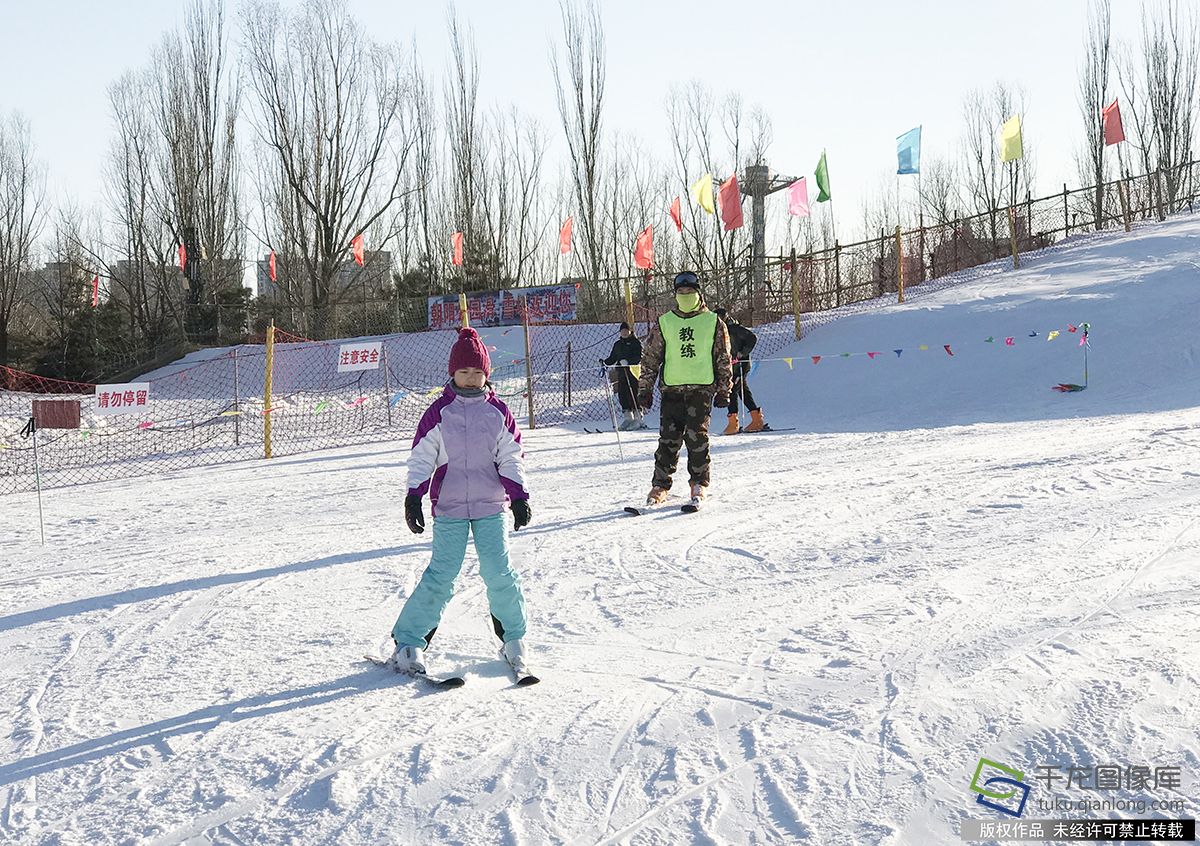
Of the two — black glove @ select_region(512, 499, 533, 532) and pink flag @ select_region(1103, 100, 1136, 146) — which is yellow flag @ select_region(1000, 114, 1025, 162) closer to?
pink flag @ select_region(1103, 100, 1136, 146)

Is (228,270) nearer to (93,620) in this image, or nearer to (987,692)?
(93,620)

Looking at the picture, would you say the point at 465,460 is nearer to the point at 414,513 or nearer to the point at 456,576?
the point at 414,513

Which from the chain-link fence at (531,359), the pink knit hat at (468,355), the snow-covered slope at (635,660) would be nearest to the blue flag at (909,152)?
the chain-link fence at (531,359)

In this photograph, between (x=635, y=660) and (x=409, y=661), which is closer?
(x=409, y=661)

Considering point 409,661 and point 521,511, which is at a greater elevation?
Result: point 521,511

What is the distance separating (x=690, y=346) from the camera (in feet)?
23.4

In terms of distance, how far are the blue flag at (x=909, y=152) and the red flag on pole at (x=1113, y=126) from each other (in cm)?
425

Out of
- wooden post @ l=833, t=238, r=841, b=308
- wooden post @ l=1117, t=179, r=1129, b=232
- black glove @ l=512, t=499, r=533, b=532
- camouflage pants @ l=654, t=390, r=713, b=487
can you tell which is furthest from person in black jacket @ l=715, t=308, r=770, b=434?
wooden post @ l=1117, t=179, r=1129, b=232

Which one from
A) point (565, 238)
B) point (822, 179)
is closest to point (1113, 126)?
point (822, 179)

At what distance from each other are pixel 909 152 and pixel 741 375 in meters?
9.26

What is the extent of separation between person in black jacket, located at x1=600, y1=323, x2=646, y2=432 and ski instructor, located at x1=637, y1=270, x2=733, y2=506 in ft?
20.3

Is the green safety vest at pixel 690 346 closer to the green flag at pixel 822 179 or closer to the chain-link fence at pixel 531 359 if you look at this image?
the chain-link fence at pixel 531 359

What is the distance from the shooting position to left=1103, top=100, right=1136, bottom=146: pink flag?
792 inches

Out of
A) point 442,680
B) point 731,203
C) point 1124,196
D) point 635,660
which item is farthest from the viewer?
point 1124,196
